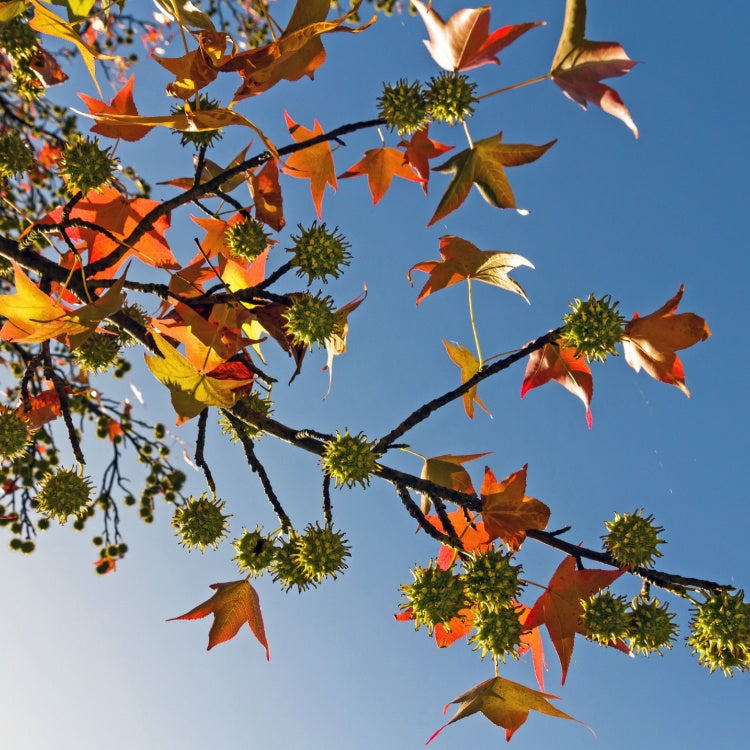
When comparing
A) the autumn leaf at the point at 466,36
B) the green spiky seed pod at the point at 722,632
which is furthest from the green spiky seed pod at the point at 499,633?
the autumn leaf at the point at 466,36

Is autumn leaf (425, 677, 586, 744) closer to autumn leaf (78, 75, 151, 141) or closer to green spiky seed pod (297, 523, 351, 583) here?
green spiky seed pod (297, 523, 351, 583)

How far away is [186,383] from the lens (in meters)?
1.43

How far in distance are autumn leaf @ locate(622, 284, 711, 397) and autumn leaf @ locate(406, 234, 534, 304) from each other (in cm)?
27

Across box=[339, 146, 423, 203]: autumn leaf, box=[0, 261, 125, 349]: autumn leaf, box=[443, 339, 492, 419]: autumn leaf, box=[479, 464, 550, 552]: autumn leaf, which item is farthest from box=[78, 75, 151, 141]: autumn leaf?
box=[479, 464, 550, 552]: autumn leaf

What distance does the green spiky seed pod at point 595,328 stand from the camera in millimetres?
1465

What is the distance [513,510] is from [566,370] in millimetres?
470

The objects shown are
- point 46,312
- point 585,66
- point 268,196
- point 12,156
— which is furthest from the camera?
point 12,156

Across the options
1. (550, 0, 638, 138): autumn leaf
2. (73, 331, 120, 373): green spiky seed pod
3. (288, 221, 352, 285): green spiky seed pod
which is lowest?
(73, 331, 120, 373): green spiky seed pod

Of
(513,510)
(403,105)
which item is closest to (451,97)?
(403,105)

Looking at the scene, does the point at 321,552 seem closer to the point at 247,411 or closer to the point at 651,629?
the point at 247,411

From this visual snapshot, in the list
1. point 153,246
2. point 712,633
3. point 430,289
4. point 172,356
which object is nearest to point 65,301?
point 153,246

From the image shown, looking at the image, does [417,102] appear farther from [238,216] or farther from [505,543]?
[505,543]

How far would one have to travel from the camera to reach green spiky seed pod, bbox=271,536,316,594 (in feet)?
4.99

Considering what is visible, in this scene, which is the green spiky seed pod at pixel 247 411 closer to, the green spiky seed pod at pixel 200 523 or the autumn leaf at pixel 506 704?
the green spiky seed pod at pixel 200 523
